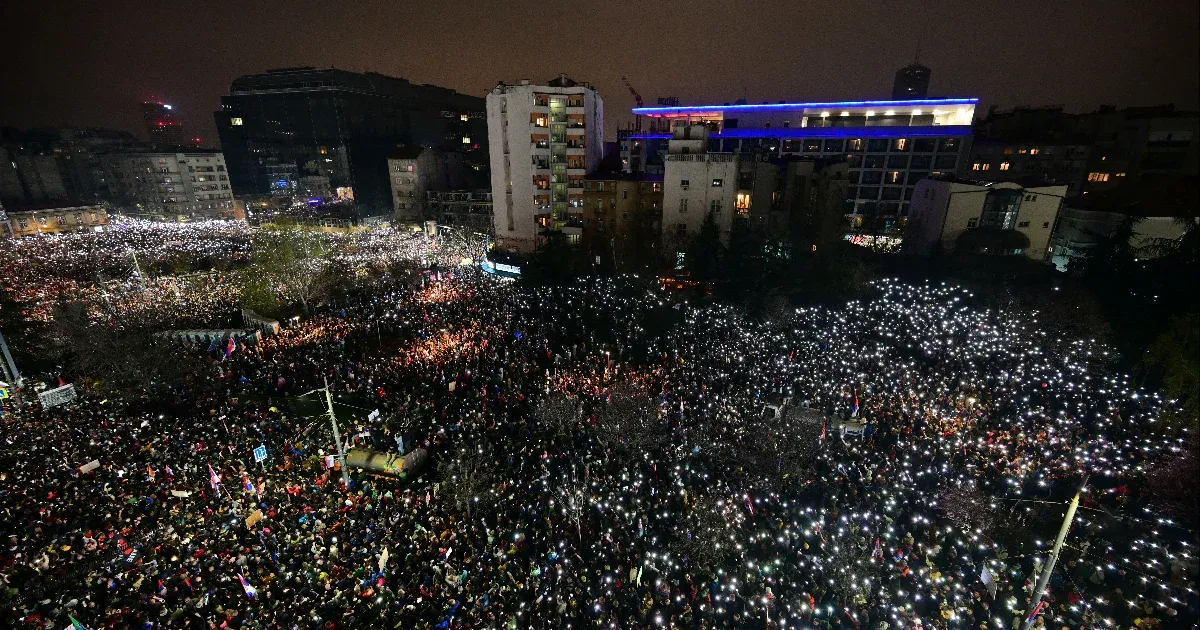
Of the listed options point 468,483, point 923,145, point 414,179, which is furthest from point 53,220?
point 923,145

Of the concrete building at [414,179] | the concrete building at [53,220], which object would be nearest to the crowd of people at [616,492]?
the concrete building at [414,179]

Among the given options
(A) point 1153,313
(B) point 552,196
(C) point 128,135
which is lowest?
(A) point 1153,313

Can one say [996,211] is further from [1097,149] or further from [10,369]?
[10,369]

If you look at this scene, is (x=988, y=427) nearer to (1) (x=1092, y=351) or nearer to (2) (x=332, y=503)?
(1) (x=1092, y=351)

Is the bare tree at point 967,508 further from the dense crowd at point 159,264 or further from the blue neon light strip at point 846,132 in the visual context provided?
the blue neon light strip at point 846,132

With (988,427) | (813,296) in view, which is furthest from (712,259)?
(988,427)

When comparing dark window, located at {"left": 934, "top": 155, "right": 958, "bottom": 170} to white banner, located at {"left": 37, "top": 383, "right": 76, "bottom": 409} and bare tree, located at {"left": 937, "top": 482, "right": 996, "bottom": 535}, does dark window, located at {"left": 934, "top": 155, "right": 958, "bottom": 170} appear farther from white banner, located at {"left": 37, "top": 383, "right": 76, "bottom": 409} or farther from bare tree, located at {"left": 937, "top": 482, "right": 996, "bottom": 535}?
A: white banner, located at {"left": 37, "top": 383, "right": 76, "bottom": 409}
